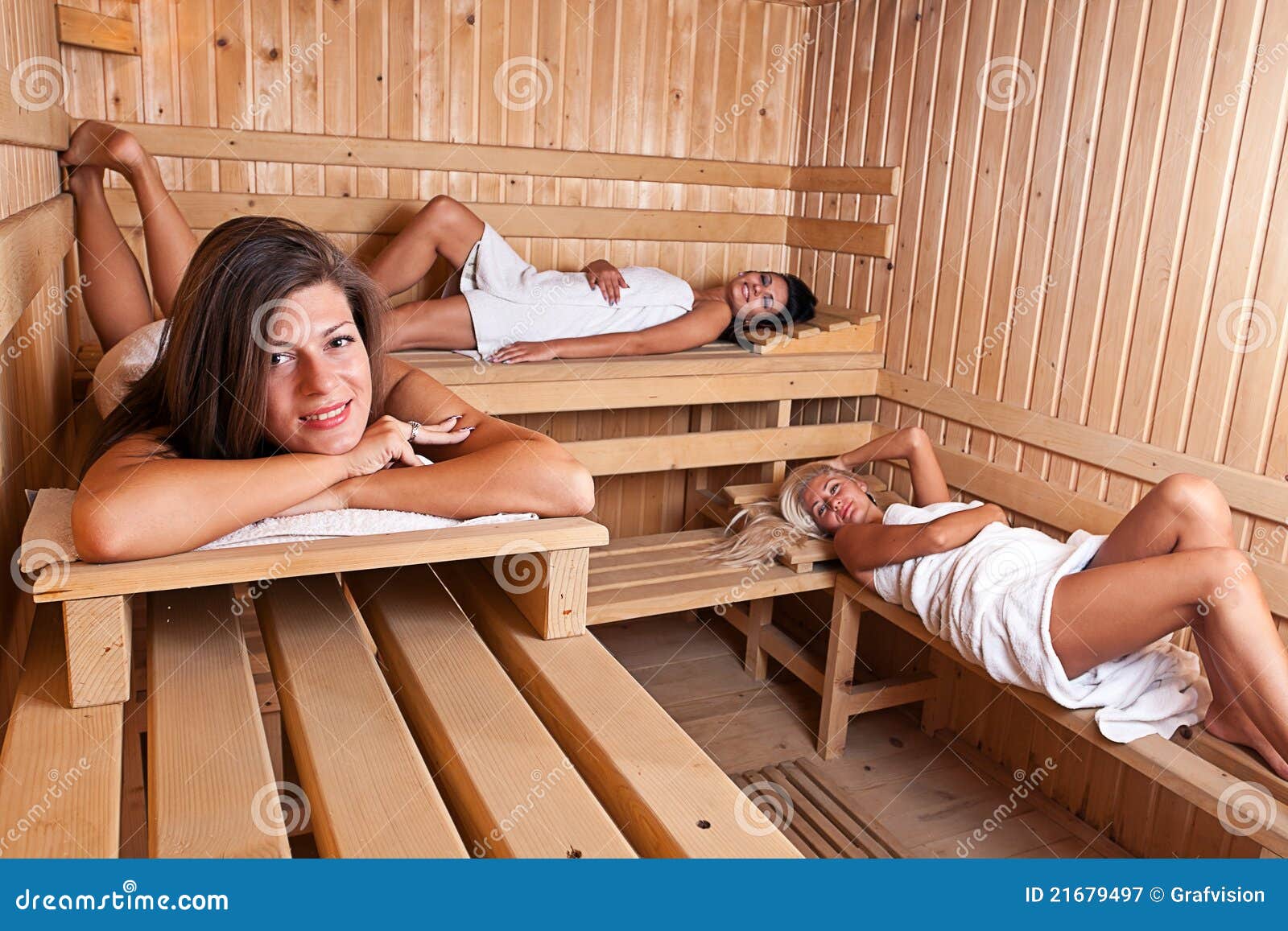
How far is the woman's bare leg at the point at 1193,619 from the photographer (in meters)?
1.83

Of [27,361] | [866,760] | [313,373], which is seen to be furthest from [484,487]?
[866,760]

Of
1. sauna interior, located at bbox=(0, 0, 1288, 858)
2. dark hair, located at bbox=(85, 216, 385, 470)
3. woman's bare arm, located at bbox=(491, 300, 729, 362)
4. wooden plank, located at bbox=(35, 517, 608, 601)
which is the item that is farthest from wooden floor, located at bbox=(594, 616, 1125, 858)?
dark hair, located at bbox=(85, 216, 385, 470)


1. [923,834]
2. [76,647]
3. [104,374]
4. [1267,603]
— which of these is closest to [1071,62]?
[1267,603]

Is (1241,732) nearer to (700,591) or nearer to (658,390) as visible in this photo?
(700,591)

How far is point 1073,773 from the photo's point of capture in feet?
8.57

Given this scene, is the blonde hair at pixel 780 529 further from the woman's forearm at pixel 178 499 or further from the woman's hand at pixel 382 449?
the woman's forearm at pixel 178 499

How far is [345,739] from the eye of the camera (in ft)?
3.62

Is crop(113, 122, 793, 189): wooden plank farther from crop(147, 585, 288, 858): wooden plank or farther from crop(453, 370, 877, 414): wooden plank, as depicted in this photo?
crop(147, 585, 288, 858): wooden plank

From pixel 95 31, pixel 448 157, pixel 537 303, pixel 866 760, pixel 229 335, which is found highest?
pixel 95 31

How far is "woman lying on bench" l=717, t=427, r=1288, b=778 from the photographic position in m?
1.87

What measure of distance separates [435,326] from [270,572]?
5.62 feet

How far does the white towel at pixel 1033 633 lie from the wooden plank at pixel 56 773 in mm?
1660

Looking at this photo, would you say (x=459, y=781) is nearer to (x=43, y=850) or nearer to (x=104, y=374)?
(x=43, y=850)

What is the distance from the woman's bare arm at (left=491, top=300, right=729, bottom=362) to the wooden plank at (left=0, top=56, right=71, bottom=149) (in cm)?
112
